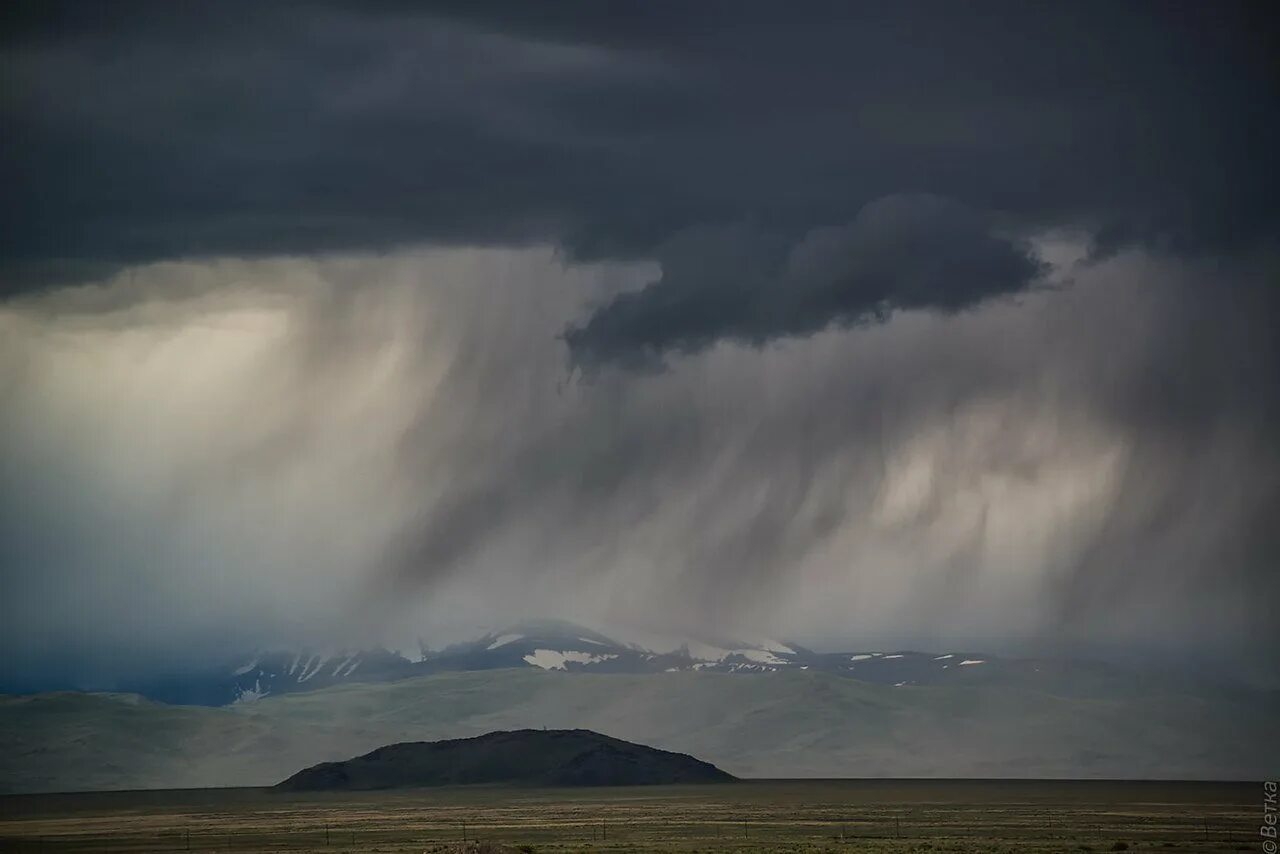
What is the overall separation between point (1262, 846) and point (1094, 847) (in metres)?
16.6

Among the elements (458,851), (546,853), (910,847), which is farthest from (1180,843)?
(458,851)

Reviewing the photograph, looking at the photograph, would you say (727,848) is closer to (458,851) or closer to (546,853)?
(546,853)

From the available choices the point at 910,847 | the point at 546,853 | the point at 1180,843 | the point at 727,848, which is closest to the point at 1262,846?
the point at 1180,843

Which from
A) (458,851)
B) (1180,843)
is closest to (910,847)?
(1180,843)

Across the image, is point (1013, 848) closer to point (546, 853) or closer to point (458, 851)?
point (546, 853)

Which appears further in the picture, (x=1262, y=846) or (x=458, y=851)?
(x=1262, y=846)

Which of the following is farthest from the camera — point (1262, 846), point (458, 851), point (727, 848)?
point (727, 848)

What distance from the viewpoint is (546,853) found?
190625 mm

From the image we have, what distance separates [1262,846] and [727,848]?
5495cm

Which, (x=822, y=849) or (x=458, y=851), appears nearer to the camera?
(x=458, y=851)

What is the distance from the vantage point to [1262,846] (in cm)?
18300

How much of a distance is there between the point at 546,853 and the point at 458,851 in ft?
107

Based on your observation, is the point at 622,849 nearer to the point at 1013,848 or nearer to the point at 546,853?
the point at 546,853

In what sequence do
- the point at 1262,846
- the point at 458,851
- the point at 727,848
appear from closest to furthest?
the point at 458,851, the point at 1262,846, the point at 727,848
